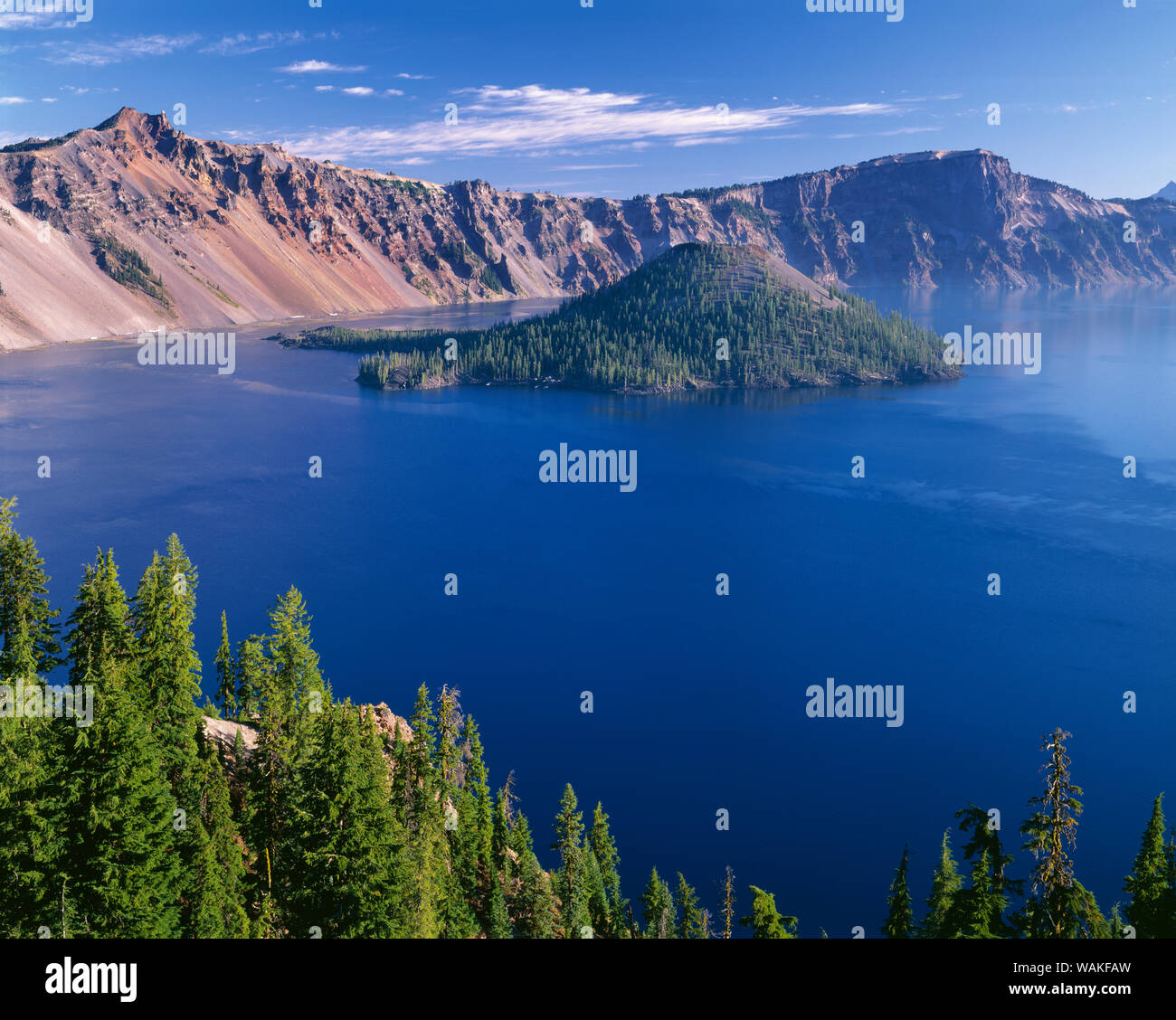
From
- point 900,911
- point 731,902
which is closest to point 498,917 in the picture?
point 731,902

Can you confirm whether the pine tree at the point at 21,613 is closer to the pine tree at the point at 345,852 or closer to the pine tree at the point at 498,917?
the pine tree at the point at 345,852

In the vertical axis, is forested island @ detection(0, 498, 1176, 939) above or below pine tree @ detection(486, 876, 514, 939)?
above

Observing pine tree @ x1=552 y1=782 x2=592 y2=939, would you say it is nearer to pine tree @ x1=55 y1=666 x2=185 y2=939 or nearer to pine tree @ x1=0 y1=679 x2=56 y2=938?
pine tree @ x1=55 y1=666 x2=185 y2=939

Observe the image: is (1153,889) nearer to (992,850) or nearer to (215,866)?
(992,850)

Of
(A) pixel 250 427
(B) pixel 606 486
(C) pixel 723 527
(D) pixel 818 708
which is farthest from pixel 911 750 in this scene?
(A) pixel 250 427

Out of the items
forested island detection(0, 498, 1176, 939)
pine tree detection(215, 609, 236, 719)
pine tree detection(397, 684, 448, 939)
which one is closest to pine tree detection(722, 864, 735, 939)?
forested island detection(0, 498, 1176, 939)

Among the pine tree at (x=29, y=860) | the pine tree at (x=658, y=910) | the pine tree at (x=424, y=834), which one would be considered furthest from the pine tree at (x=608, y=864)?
the pine tree at (x=29, y=860)

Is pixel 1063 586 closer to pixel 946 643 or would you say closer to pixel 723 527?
pixel 946 643
